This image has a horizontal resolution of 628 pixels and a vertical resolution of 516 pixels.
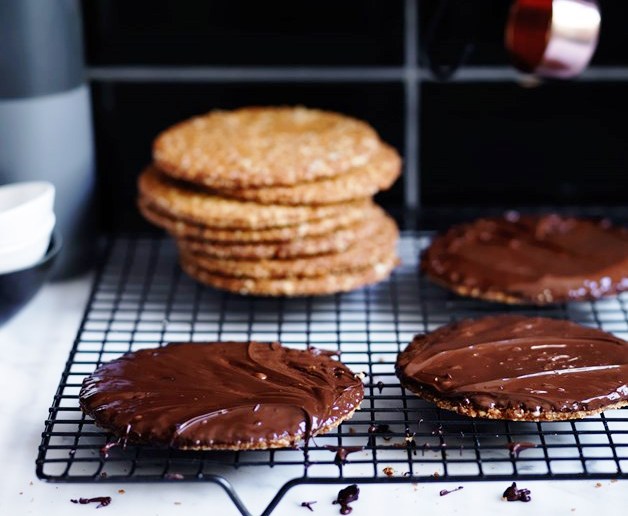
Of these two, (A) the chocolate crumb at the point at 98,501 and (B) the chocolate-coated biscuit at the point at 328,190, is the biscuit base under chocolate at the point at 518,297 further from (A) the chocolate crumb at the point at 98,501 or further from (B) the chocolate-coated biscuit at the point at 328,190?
(A) the chocolate crumb at the point at 98,501

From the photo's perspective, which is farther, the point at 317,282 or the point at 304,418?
the point at 317,282

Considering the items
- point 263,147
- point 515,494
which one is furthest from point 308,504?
point 263,147

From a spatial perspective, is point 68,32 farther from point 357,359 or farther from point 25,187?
point 357,359

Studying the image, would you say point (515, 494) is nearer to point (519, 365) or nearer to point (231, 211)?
point (519, 365)

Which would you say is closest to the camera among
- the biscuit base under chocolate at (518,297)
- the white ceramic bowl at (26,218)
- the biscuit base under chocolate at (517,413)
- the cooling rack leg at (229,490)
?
the cooling rack leg at (229,490)

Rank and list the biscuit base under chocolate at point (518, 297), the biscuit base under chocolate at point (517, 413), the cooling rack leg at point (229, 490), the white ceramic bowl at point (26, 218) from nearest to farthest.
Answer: the cooling rack leg at point (229, 490) → the biscuit base under chocolate at point (517, 413) → the white ceramic bowl at point (26, 218) → the biscuit base under chocolate at point (518, 297)

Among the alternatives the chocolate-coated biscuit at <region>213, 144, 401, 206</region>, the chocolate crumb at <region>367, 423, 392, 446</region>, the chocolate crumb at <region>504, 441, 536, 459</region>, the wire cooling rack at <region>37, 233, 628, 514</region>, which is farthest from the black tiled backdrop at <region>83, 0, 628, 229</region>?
the chocolate crumb at <region>504, 441, 536, 459</region>

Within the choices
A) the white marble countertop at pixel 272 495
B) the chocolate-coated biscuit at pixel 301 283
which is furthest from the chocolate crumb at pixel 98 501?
the chocolate-coated biscuit at pixel 301 283

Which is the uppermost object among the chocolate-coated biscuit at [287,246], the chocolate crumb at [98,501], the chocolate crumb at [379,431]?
the chocolate-coated biscuit at [287,246]

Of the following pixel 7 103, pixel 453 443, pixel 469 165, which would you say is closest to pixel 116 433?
pixel 453 443
